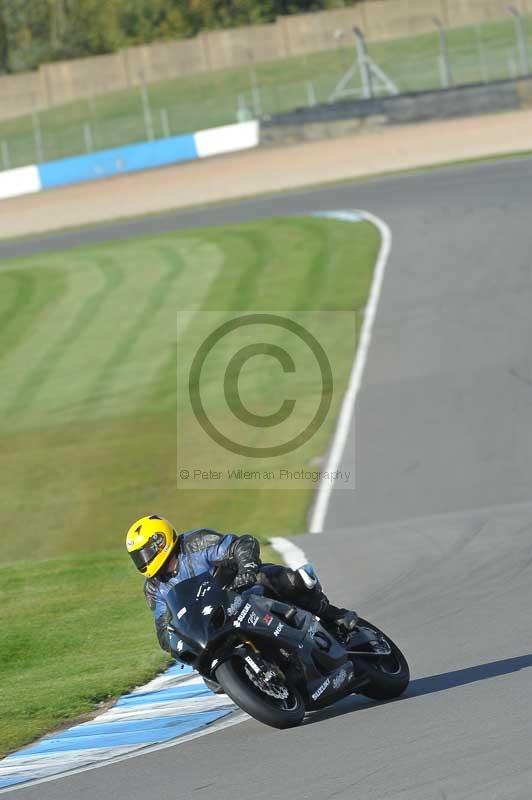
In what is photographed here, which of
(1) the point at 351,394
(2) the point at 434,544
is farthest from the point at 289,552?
(1) the point at 351,394

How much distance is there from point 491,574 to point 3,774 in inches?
205

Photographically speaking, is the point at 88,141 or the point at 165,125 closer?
the point at 165,125

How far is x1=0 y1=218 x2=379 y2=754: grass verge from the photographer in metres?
10.6

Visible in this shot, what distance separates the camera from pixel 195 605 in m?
7.04

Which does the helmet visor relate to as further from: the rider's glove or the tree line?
the tree line

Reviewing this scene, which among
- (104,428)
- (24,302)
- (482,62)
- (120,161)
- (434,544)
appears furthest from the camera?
(120,161)

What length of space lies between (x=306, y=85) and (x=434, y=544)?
128 ft

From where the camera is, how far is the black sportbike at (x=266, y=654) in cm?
696

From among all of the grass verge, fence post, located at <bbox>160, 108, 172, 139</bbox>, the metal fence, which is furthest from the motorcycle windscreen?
fence post, located at <bbox>160, 108, 172, 139</bbox>

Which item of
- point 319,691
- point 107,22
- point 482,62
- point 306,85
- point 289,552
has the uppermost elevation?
point 319,691

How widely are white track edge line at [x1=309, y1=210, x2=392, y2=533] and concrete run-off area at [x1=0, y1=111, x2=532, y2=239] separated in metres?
10.4

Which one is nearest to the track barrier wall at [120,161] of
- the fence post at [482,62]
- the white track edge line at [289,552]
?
the fence post at [482,62]

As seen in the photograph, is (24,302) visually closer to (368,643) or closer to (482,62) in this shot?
(482,62)

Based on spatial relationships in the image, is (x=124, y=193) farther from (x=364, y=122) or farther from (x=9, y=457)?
(x=9, y=457)
